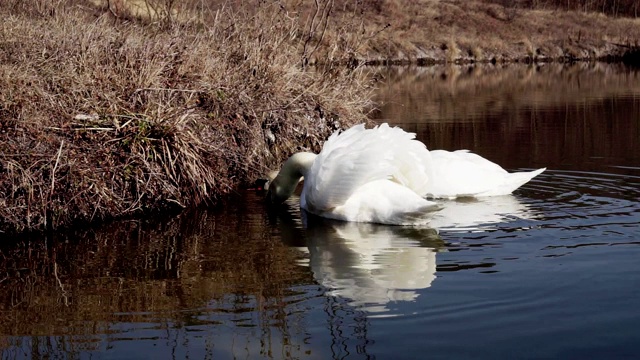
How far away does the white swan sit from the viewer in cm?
823

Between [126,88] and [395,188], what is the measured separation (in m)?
3.34

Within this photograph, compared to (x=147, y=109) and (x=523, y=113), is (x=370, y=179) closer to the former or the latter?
(x=147, y=109)

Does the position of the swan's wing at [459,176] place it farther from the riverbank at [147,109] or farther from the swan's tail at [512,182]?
the riverbank at [147,109]

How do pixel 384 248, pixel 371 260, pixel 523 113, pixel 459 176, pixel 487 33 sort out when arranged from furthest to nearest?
1. pixel 487 33
2. pixel 523 113
3. pixel 459 176
4. pixel 384 248
5. pixel 371 260

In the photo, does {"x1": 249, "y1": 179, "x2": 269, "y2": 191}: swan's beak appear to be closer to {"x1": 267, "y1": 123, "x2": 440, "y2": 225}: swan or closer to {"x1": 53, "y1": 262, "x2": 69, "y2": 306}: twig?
{"x1": 267, "y1": 123, "x2": 440, "y2": 225}: swan

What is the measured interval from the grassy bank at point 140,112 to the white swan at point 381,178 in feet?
3.99

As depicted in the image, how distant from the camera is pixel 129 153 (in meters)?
9.09

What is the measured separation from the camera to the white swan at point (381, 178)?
27.0 ft

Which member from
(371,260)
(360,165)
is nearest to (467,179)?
A: (360,165)

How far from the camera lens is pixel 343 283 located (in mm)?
6375

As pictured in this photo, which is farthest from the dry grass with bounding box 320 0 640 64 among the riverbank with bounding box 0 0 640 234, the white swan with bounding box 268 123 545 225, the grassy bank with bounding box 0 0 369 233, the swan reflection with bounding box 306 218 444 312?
the swan reflection with bounding box 306 218 444 312

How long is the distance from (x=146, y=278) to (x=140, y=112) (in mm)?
3236

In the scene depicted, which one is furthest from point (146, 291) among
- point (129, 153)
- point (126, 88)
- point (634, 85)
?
point (634, 85)

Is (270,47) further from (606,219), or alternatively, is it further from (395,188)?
(606,219)
